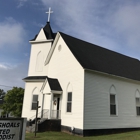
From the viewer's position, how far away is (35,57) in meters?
22.4

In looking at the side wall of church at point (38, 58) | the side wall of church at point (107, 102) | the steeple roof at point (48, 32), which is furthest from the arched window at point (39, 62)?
the side wall of church at point (107, 102)

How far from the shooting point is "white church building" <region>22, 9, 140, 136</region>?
1365 cm

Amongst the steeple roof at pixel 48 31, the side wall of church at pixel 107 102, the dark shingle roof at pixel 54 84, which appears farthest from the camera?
the steeple roof at pixel 48 31

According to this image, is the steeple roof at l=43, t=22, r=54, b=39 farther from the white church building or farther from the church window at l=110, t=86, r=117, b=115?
the church window at l=110, t=86, r=117, b=115

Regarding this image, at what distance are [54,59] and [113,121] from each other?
30.5 ft

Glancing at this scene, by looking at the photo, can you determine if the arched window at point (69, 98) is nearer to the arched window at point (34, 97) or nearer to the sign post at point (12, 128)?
the arched window at point (34, 97)

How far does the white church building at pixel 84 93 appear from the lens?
1365 cm

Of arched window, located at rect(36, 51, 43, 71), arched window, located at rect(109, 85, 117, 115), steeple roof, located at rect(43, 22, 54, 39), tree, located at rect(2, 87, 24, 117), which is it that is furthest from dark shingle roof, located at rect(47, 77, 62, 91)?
tree, located at rect(2, 87, 24, 117)

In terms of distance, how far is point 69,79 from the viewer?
1538 centimetres

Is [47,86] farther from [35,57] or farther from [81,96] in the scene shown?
[35,57]

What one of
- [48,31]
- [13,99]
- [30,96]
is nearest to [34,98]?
[30,96]

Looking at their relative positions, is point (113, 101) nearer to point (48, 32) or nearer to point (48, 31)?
point (48, 32)

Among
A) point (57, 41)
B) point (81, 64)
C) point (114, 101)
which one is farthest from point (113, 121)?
point (57, 41)

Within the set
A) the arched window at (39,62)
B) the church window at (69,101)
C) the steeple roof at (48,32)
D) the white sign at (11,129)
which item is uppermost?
the steeple roof at (48,32)
